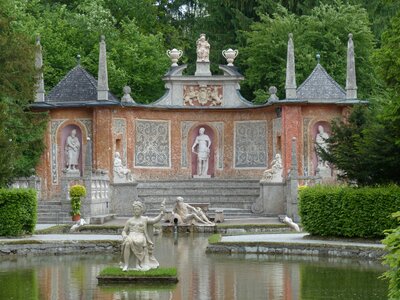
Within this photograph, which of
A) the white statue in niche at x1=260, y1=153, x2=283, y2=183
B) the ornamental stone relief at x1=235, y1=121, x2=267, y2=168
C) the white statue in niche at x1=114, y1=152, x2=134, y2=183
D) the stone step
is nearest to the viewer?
the white statue in niche at x1=260, y1=153, x2=283, y2=183

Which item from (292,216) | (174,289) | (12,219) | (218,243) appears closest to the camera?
(174,289)

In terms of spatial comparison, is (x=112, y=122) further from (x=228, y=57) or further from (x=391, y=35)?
(x=391, y=35)

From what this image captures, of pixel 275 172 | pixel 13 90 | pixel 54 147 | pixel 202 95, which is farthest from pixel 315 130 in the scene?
pixel 13 90

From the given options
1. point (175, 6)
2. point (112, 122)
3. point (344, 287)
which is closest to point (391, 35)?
point (344, 287)

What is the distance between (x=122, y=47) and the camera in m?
51.6

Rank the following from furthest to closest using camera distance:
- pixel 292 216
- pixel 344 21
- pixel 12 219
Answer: pixel 344 21 < pixel 292 216 < pixel 12 219

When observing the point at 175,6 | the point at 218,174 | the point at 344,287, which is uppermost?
the point at 175,6

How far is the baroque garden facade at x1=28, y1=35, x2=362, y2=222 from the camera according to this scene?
44.1 m

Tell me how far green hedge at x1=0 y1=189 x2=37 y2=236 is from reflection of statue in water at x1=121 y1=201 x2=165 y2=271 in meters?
8.87

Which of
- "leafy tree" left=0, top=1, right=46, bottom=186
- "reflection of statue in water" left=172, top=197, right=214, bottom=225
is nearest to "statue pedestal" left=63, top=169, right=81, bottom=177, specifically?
"leafy tree" left=0, top=1, right=46, bottom=186

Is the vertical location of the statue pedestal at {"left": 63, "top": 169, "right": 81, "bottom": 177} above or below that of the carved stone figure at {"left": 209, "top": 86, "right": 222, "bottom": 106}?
below

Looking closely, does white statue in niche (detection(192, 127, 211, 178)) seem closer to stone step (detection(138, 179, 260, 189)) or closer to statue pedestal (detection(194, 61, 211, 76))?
stone step (detection(138, 179, 260, 189))

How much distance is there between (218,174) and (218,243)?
1882 centimetres

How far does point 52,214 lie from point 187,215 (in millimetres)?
5326
